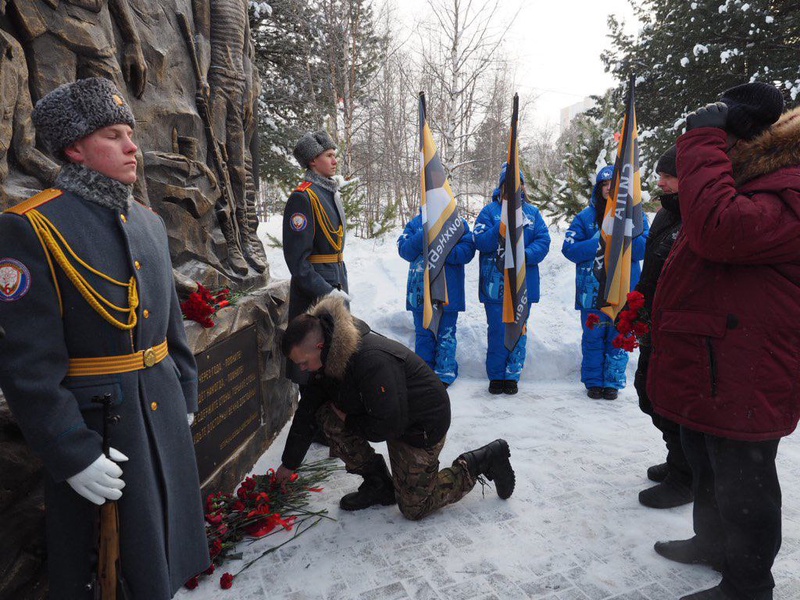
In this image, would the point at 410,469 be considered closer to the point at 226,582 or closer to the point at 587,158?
the point at 226,582

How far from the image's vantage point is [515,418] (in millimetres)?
4562

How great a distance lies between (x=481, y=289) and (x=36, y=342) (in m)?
4.09

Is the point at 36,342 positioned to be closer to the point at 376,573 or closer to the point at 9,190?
the point at 9,190

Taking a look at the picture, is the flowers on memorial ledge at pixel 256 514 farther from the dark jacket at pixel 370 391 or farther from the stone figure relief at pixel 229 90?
the stone figure relief at pixel 229 90

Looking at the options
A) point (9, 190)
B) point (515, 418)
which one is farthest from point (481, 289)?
point (9, 190)

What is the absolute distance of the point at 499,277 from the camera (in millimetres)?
5031

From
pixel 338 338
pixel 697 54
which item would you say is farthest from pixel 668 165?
pixel 697 54

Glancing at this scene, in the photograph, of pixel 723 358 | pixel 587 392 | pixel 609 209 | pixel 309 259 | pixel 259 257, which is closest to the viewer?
pixel 723 358

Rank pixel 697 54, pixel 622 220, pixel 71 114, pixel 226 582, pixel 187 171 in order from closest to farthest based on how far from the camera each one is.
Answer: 1. pixel 71 114
2. pixel 226 582
3. pixel 187 171
4. pixel 622 220
5. pixel 697 54

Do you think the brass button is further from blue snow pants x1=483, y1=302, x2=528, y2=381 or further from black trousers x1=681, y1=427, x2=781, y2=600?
blue snow pants x1=483, y1=302, x2=528, y2=381

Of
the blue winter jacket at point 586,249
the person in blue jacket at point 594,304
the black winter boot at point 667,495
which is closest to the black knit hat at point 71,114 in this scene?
the black winter boot at point 667,495

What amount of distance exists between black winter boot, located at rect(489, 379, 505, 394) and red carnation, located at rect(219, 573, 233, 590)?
3.22 meters

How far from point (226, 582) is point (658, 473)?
2596mm

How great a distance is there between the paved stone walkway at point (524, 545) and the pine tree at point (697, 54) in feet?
26.2
